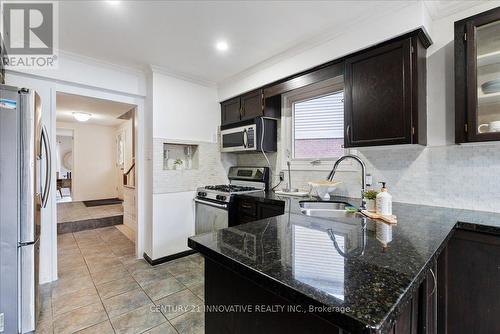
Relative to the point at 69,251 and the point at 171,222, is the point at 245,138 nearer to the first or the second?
Result: the point at 171,222

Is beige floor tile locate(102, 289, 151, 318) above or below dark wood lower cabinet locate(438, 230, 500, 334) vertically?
below

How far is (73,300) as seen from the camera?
6.95ft

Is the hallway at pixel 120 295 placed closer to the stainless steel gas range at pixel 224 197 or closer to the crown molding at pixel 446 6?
the stainless steel gas range at pixel 224 197

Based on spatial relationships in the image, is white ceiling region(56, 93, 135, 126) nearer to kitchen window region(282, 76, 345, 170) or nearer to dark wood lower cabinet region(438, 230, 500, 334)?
kitchen window region(282, 76, 345, 170)

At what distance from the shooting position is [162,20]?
6.42ft

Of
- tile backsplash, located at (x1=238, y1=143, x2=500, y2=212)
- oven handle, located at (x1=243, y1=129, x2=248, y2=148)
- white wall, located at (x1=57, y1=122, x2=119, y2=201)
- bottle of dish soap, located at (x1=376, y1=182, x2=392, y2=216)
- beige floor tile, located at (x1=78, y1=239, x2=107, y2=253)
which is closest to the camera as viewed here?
bottle of dish soap, located at (x1=376, y1=182, x2=392, y2=216)

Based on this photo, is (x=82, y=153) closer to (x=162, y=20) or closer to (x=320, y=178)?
(x=162, y=20)

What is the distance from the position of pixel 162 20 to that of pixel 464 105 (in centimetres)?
236

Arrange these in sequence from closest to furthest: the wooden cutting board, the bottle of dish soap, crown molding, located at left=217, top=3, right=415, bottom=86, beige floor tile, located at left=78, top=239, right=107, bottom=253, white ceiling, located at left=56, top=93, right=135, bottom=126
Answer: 1. the wooden cutting board
2. the bottle of dish soap
3. crown molding, located at left=217, top=3, right=415, bottom=86
4. beige floor tile, located at left=78, top=239, right=107, bottom=253
5. white ceiling, located at left=56, top=93, right=135, bottom=126

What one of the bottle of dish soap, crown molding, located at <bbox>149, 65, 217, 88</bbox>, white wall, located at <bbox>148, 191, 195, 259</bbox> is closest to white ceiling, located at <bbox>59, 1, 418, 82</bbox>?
crown molding, located at <bbox>149, 65, 217, 88</bbox>

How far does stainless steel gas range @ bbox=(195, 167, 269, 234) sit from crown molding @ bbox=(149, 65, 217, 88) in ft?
4.32

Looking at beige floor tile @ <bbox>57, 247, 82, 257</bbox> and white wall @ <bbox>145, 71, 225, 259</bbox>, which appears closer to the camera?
white wall @ <bbox>145, 71, 225, 259</bbox>

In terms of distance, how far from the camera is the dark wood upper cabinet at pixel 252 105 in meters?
2.93

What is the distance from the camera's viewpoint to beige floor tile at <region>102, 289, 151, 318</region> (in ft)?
6.48
